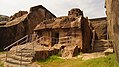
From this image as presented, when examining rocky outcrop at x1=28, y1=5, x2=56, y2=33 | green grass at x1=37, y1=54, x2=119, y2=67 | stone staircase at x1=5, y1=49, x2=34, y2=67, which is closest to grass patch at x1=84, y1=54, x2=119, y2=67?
green grass at x1=37, y1=54, x2=119, y2=67

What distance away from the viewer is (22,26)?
32625 mm

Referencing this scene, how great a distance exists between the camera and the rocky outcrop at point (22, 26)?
104ft

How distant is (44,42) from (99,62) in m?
12.2

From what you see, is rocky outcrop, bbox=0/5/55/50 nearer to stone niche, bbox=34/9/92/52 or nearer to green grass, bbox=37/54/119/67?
stone niche, bbox=34/9/92/52

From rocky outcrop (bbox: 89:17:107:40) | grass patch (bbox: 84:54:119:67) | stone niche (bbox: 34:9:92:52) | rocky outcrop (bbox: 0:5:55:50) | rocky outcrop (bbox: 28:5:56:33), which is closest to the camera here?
grass patch (bbox: 84:54:119:67)

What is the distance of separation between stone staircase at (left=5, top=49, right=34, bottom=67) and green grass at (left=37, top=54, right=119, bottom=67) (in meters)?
0.90

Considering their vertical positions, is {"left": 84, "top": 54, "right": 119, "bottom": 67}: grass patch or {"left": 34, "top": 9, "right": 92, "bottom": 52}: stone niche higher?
{"left": 34, "top": 9, "right": 92, "bottom": 52}: stone niche

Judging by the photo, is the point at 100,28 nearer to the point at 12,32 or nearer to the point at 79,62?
the point at 12,32

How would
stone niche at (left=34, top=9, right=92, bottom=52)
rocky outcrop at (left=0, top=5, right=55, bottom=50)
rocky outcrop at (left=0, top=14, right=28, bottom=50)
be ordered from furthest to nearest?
1. rocky outcrop at (left=0, top=5, right=55, bottom=50)
2. rocky outcrop at (left=0, top=14, right=28, bottom=50)
3. stone niche at (left=34, top=9, right=92, bottom=52)

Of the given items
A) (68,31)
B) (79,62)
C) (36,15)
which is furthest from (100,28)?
(79,62)

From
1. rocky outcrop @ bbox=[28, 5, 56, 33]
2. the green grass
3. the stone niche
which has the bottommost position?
the green grass

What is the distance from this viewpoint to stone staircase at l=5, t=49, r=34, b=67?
1700 cm

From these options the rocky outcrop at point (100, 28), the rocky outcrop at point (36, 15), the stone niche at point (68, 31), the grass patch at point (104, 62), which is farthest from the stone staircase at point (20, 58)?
the rocky outcrop at point (100, 28)

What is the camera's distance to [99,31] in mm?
35000
